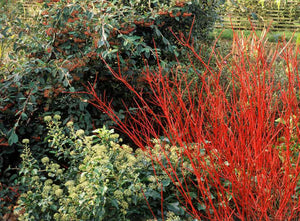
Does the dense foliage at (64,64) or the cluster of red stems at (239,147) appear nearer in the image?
the cluster of red stems at (239,147)

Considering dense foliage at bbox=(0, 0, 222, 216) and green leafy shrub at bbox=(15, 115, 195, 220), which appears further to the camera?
dense foliage at bbox=(0, 0, 222, 216)

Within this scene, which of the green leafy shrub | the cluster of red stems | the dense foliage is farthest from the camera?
the dense foliage

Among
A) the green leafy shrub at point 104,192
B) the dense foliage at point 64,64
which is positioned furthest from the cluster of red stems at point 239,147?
the dense foliage at point 64,64

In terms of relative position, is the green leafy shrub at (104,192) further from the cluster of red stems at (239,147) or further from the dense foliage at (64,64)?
the dense foliage at (64,64)

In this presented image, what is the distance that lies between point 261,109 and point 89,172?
1099 millimetres

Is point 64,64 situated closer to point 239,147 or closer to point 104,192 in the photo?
point 104,192

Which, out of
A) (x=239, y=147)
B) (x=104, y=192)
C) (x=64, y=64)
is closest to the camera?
(x=104, y=192)

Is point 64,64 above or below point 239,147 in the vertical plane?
above

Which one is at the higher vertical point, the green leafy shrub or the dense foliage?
the dense foliage

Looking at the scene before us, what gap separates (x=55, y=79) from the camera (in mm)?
3000

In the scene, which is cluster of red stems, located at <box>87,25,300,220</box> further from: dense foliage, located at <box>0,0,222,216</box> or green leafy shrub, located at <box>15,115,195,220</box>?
dense foliage, located at <box>0,0,222,216</box>

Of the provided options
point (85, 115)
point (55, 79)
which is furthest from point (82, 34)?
point (85, 115)

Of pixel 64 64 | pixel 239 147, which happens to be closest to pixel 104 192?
pixel 239 147

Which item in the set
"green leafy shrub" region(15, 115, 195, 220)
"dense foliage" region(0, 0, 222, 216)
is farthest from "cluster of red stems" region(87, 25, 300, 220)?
"dense foliage" region(0, 0, 222, 216)
